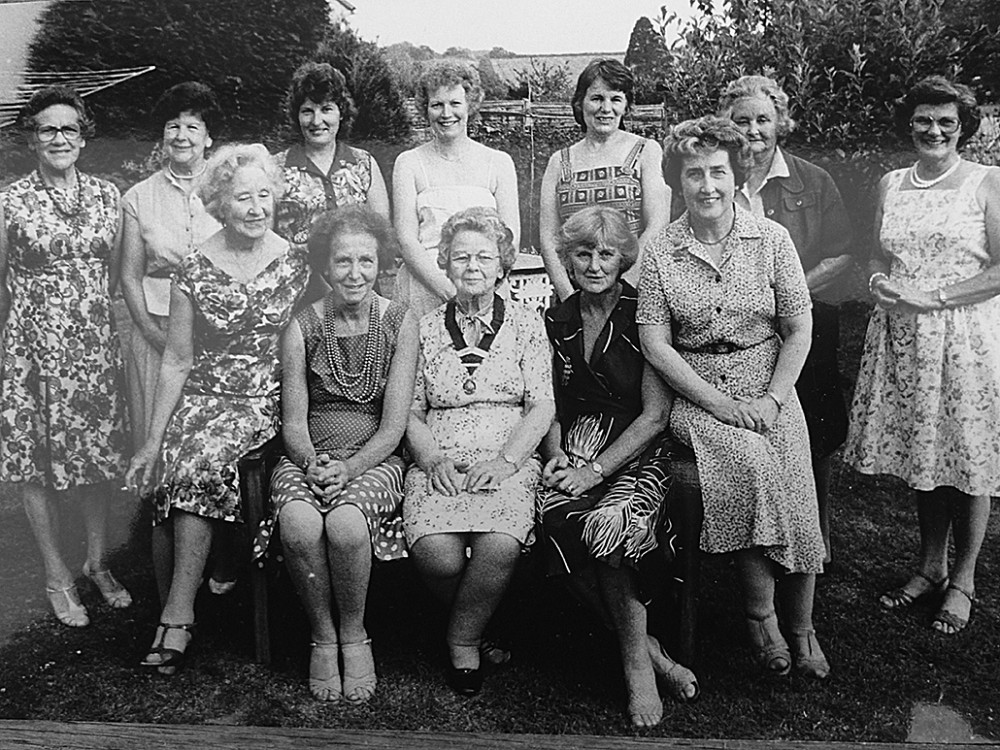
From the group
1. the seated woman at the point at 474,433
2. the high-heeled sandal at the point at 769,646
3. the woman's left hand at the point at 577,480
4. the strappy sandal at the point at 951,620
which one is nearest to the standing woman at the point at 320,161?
the seated woman at the point at 474,433

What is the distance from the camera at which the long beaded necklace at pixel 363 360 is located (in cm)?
336

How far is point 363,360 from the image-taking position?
3355mm

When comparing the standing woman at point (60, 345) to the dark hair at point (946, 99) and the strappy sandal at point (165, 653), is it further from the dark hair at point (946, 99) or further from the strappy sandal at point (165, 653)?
the dark hair at point (946, 99)

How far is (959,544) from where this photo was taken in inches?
133

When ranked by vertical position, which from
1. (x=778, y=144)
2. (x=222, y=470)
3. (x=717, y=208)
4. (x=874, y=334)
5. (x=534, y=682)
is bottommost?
(x=534, y=682)

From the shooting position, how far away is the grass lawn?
10.9 feet

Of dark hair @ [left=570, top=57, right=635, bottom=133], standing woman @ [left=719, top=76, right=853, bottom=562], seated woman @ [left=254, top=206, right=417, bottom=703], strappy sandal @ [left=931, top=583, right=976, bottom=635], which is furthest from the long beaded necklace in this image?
strappy sandal @ [left=931, top=583, right=976, bottom=635]

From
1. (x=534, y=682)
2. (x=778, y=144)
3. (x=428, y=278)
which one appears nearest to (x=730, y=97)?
(x=778, y=144)

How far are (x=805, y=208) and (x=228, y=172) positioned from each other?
199 cm

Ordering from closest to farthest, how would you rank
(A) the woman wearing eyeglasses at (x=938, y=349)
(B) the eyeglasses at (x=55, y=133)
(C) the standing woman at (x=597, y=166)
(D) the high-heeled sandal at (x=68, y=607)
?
(A) the woman wearing eyeglasses at (x=938, y=349), (C) the standing woman at (x=597, y=166), (B) the eyeglasses at (x=55, y=133), (D) the high-heeled sandal at (x=68, y=607)

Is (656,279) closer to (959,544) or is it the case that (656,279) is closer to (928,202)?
(928,202)

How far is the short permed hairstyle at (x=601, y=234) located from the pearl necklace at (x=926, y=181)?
935mm

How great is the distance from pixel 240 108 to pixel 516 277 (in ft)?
3.75

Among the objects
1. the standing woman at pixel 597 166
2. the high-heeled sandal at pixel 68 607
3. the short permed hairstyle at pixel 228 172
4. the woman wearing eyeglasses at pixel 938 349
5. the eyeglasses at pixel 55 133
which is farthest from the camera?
the high-heeled sandal at pixel 68 607
